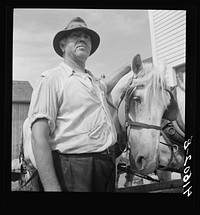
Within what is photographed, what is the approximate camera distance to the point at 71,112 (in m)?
5.30

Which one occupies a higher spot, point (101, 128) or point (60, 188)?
point (101, 128)

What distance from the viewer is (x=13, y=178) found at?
5410 millimetres

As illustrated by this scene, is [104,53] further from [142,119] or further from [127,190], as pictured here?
[127,190]

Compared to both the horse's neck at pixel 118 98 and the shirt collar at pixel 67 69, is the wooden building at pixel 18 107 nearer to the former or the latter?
the shirt collar at pixel 67 69

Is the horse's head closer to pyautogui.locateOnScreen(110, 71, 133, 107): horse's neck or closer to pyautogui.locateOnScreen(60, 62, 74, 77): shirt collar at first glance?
pyautogui.locateOnScreen(110, 71, 133, 107): horse's neck

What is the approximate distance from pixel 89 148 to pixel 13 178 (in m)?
0.98

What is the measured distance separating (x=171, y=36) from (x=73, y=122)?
1.55 metres

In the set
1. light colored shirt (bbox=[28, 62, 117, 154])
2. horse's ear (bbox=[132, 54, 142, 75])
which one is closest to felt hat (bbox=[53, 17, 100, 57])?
light colored shirt (bbox=[28, 62, 117, 154])

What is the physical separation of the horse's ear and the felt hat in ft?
1.57

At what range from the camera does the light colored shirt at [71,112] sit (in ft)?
17.4
